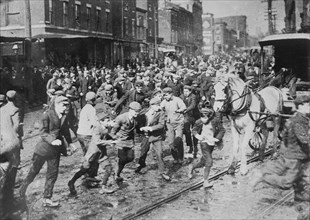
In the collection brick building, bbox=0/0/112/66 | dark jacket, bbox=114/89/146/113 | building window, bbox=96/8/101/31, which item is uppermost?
building window, bbox=96/8/101/31

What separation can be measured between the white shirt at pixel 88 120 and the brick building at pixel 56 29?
17.3m

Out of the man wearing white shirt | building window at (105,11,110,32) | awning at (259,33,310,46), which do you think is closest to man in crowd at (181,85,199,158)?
the man wearing white shirt

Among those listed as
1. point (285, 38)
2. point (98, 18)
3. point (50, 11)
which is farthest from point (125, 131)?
point (98, 18)

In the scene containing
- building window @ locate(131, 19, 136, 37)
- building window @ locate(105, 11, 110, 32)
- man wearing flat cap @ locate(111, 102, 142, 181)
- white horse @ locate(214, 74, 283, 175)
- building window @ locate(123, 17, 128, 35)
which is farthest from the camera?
building window @ locate(131, 19, 136, 37)

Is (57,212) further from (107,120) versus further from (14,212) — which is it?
(107,120)

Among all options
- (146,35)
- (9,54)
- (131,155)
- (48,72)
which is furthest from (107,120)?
(146,35)

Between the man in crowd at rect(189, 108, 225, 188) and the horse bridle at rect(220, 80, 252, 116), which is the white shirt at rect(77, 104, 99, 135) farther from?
the horse bridle at rect(220, 80, 252, 116)

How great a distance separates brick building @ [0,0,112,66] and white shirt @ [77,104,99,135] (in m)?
17.3

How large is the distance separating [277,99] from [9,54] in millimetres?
13800

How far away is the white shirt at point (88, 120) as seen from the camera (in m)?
8.52

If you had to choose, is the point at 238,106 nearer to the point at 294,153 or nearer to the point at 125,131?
the point at 125,131

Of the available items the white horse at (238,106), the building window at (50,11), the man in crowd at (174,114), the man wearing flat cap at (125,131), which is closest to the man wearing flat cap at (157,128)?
the man wearing flat cap at (125,131)

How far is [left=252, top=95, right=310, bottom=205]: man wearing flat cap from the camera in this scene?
21.0ft

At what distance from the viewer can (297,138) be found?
641cm
